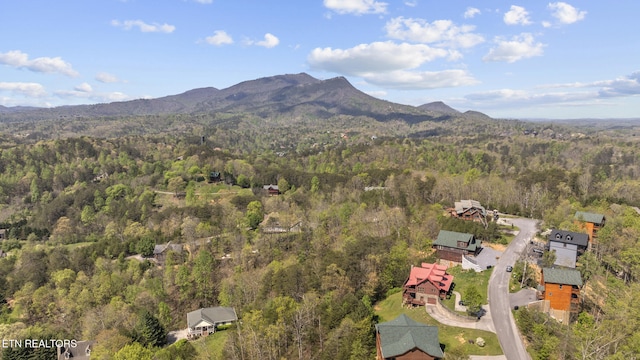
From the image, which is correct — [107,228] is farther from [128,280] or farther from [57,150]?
[57,150]

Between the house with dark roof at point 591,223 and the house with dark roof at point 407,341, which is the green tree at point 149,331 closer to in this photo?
the house with dark roof at point 407,341

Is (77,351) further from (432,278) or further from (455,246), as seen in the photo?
(455,246)

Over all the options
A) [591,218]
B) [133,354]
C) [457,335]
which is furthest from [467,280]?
[133,354]

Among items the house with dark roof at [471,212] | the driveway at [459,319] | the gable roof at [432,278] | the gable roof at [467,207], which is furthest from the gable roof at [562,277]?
the gable roof at [467,207]

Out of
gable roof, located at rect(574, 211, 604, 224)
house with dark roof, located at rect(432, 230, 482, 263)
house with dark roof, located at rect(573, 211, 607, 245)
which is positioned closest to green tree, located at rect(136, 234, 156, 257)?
house with dark roof, located at rect(432, 230, 482, 263)

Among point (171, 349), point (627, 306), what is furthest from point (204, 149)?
point (627, 306)

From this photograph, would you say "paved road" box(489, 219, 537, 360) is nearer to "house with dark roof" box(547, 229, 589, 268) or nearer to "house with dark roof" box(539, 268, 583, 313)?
"house with dark roof" box(539, 268, 583, 313)

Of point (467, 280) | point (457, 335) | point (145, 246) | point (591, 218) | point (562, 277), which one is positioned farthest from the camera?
point (145, 246)
